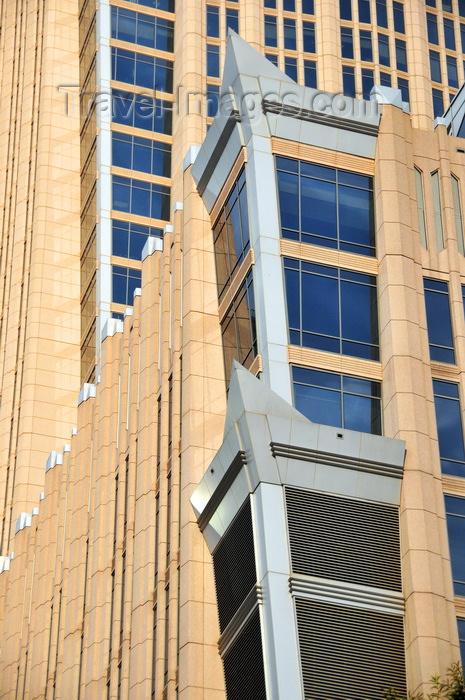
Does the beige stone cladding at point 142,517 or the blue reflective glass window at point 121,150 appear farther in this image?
the blue reflective glass window at point 121,150

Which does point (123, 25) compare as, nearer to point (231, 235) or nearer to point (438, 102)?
point (438, 102)

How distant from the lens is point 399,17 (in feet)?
359

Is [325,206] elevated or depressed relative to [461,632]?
elevated

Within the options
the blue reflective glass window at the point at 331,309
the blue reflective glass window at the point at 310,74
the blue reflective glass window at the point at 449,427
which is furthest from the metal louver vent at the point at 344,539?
the blue reflective glass window at the point at 310,74

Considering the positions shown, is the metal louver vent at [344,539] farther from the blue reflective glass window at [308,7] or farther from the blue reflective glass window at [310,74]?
the blue reflective glass window at [308,7]

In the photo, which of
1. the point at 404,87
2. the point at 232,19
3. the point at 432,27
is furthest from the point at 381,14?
the point at 232,19

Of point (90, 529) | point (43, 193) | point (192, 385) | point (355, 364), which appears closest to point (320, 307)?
point (355, 364)

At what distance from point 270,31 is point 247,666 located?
67863 millimetres

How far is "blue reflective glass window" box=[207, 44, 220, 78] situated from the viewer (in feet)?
329

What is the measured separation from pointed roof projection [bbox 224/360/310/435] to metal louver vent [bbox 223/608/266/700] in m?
6.68

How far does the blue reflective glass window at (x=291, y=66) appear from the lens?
103m

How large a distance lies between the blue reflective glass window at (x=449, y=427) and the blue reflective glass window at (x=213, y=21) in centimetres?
5775

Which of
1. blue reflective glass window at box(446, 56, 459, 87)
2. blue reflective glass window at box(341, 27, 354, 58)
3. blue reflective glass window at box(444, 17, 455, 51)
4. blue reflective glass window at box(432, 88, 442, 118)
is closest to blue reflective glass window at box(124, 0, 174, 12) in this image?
blue reflective glass window at box(341, 27, 354, 58)

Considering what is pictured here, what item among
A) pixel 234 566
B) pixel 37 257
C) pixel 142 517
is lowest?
pixel 234 566
